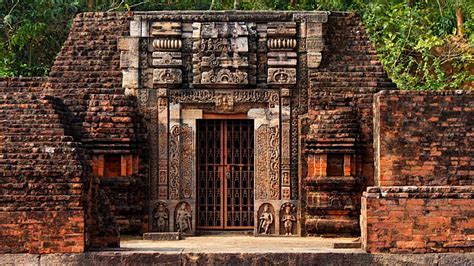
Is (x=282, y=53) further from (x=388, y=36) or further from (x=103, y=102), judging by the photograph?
(x=388, y=36)

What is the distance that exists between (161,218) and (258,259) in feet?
13.6

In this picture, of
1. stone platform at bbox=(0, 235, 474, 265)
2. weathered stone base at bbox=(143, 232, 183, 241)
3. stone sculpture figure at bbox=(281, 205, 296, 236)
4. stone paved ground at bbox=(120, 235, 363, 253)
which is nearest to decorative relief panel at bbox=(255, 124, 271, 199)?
stone sculpture figure at bbox=(281, 205, 296, 236)

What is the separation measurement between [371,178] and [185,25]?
14.3 ft

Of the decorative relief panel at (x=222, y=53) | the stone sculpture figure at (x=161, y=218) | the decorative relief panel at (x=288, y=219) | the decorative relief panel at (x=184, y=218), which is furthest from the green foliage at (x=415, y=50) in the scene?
the stone sculpture figure at (x=161, y=218)

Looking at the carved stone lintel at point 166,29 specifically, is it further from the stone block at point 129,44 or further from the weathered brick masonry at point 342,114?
the weathered brick masonry at point 342,114

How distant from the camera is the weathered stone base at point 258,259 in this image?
11.4m

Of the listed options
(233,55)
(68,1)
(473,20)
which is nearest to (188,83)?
(233,55)

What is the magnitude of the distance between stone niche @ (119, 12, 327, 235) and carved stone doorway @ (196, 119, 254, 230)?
19 cm

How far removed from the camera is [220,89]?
15.4 m

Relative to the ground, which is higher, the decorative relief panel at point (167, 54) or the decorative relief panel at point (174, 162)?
the decorative relief panel at point (167, 54)

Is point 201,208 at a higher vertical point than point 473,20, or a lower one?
lower

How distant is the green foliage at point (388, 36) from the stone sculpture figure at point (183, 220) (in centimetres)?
849

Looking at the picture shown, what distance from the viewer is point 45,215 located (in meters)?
11.4

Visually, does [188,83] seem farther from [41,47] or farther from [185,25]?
[41,47]
